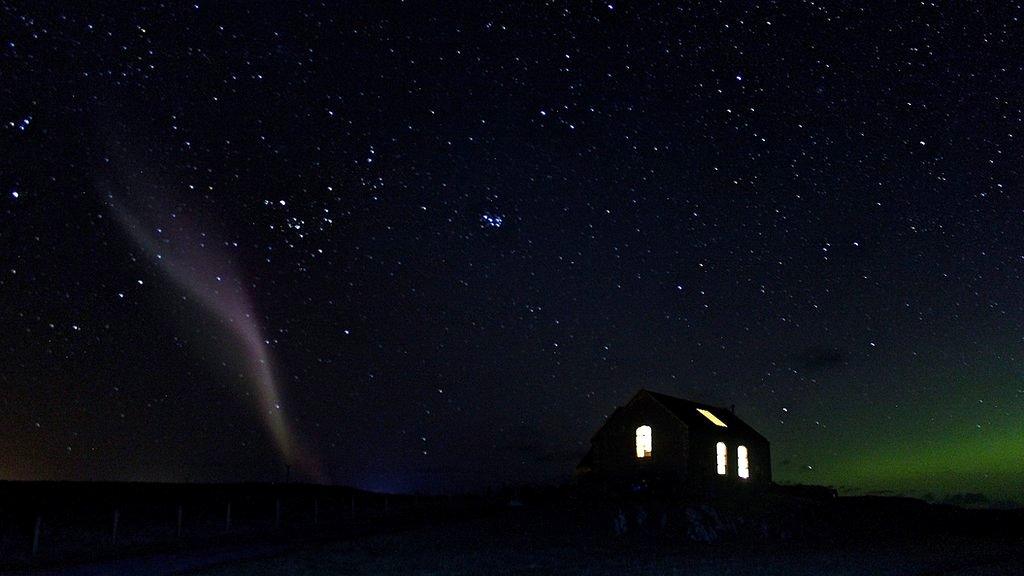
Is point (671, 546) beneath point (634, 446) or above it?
beneath

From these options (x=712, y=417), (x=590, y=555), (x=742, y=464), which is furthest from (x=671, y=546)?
(x=712, y=417)

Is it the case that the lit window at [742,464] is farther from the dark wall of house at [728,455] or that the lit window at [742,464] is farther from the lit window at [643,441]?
the lit window at [643,441]

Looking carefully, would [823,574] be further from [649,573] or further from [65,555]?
[65,555]

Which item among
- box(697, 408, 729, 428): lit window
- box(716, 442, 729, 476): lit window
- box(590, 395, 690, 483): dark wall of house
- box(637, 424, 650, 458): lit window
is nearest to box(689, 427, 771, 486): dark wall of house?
box(716, 442, 729, 476): lit window

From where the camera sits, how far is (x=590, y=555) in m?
24.5

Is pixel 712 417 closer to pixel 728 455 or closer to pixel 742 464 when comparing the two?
pixel 728 455

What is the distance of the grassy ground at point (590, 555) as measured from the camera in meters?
21.0

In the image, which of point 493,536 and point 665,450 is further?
point 665,450

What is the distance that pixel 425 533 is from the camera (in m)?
28.0

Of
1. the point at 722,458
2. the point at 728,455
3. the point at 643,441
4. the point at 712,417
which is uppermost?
the point at 712,417

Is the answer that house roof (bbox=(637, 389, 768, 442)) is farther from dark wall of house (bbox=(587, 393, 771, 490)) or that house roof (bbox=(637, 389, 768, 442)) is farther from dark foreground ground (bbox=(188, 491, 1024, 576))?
dark foreground ground (bbox=(188, 491, 1024, 576))

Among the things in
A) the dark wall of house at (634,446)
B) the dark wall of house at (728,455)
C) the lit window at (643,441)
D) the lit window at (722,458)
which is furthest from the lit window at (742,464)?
the lit window at (643,441)

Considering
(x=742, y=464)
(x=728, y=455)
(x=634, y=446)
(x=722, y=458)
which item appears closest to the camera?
(x=634, y=446)

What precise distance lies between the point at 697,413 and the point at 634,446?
14.0ft
